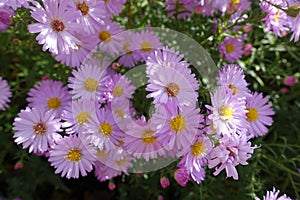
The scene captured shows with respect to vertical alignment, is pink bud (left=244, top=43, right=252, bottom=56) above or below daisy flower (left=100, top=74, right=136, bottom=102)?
below

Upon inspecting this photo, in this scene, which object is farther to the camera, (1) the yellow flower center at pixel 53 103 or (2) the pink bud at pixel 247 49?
(2) the pink bud at pixel 247 49

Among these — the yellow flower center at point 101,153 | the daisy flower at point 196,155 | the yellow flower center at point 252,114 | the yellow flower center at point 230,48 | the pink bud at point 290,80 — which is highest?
the yellow flower center at point 230,48

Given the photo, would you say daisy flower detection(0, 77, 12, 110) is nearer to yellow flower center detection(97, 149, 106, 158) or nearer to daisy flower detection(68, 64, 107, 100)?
daisy flower detection(68, 64, 107, 100)

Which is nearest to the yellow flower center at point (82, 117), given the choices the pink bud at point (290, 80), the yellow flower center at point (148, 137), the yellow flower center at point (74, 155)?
the yellow flower center at point (74, 155)

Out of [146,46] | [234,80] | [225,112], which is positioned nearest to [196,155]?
[225,112]

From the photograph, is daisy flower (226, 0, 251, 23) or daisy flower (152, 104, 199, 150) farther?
daisy flower (226, 0, 251, 23)

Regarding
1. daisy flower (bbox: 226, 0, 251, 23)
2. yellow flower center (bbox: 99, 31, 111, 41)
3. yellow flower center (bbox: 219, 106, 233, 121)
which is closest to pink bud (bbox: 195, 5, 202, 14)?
daisy flower (bbox: 226, 0, 251, 23)

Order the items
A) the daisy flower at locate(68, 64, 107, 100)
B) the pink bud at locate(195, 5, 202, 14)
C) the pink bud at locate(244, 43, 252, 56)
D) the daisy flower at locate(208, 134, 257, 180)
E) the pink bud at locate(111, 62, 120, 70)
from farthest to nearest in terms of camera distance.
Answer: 1. the pink bud at locate(244, 43, 252, 56)
2. the pink bud at locate(195, 5, 202, 14)
3. the pink bud at locate(111, 62, 120, 70)
4. the daisy flower at locate(68, 64, 107, 100)
5. the daisy flower at locate(208, 134, 257, 180)

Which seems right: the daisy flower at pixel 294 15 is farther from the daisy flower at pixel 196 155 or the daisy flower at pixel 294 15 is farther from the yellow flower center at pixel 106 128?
the yellow flower center at pixel 106 128
